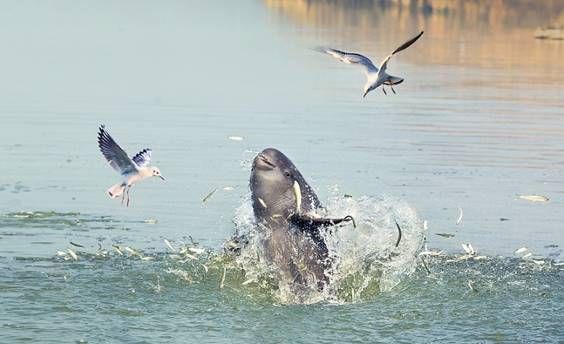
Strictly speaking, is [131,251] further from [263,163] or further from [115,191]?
[263,163]

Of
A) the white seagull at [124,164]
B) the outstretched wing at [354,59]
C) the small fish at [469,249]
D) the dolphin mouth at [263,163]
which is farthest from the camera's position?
the small fish at [469,249]

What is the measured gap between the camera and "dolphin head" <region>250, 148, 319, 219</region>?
13617 mm

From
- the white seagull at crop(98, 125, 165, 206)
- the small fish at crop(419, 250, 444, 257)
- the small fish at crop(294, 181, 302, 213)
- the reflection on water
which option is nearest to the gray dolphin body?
the small fish at crop(294, 181, 302, 213)

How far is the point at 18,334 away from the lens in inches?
503

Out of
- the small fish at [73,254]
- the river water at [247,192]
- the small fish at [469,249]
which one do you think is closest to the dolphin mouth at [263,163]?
the river water at [247,192]

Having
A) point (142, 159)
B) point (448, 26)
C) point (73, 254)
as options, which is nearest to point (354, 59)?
point (142, 159)

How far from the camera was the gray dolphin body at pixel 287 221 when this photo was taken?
1364cm

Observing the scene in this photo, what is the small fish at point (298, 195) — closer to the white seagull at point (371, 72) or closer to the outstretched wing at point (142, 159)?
the white seagull at point (371, 72)

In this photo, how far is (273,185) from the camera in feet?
44.8

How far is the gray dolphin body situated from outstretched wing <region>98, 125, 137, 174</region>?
1.16 metres

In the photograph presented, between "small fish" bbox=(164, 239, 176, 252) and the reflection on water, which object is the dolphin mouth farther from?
the reflection on water

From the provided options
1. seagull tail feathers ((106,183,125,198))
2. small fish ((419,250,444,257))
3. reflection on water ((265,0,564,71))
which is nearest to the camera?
seagull tail feathers ((106,183,125,198))

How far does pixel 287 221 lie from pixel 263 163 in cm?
60

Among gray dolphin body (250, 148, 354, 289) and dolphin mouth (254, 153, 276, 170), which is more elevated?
dolphin mouth (254, 153, 276, 170)
